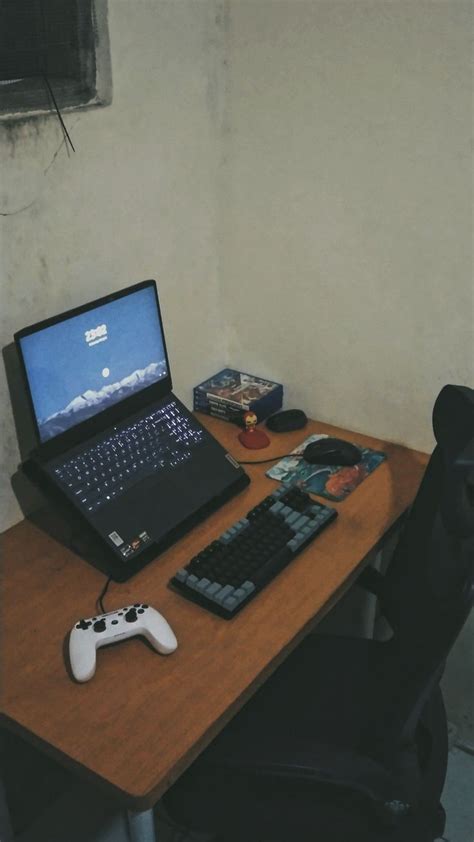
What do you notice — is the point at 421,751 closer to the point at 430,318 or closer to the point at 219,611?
the point at 219,611

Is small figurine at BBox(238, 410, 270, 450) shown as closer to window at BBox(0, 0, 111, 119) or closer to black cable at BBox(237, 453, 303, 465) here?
black cable at BBox(237, 453, 303, 465)

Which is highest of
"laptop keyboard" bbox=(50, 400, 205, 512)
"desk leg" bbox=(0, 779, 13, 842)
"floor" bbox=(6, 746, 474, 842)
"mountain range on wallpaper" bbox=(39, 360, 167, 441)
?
"mountain range on wallpaper" bbox=(39, 360, 167, 441)

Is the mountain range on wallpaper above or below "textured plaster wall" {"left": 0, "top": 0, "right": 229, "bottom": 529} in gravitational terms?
below

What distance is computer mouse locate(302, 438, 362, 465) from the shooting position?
1.78m

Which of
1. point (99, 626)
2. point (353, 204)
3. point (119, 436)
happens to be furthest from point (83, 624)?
point (353, 204)

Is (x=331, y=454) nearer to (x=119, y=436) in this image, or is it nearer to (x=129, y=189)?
(x=119, y=436)

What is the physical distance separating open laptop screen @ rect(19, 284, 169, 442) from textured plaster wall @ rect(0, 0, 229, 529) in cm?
10

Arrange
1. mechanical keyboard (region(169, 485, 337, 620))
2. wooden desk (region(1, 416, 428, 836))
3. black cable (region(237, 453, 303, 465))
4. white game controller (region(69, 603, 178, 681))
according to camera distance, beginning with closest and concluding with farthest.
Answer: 1. wooden desk (region(1, 416, 428, 836))
2. white game controller (region(69, 603, 178, 681))
3. mechanical keyboard (region(169, 485, 337, 620))
4. black cable (region(237, 453, 303, 465))

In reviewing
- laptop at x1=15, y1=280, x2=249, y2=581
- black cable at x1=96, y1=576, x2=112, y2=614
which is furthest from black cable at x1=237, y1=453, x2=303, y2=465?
black cable at x1=96, y1=576, x2=112, y2=614

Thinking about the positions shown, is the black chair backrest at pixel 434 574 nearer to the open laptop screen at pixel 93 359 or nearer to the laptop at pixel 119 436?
the laptop at pixel 119 436

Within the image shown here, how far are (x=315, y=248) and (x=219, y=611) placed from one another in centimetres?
89

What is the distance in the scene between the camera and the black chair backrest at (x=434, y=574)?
120 centimetres

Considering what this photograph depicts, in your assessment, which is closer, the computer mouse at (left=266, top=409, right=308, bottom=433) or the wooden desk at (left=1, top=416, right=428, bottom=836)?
the wooden desk at (left=1, top=416, right=428, bottom=836)

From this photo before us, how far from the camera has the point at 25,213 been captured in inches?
57.9
